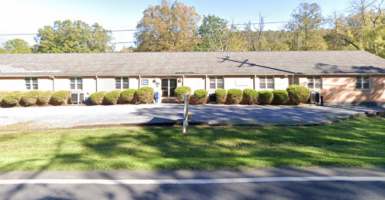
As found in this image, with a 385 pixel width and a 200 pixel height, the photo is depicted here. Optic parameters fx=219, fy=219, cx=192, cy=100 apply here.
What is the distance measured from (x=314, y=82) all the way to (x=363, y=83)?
3.89m

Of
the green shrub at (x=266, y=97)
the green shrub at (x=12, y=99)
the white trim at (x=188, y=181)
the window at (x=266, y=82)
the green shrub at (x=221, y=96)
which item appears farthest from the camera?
the window at (x=266, y=82)

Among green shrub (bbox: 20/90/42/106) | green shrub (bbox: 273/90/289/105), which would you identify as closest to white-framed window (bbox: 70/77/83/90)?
green shrub (bbox: 20/90/42/106)

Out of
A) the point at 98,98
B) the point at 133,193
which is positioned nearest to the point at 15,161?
the point at 133,193

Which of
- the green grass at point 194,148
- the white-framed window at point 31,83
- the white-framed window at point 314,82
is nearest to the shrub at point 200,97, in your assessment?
the green grass at point 194,148

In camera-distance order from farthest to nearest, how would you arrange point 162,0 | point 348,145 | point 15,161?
point 162,0 → point 348,145 → point 15,161

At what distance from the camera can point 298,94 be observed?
1655cm

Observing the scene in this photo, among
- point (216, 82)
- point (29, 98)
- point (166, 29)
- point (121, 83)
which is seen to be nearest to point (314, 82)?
point (216, 82)

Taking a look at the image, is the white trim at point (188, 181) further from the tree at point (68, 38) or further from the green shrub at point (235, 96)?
the tree at point (68, 38)

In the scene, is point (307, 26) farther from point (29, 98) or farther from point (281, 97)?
point (29, 98)

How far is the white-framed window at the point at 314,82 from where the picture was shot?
18.8 metres

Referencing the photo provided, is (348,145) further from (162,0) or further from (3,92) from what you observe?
(162,0)

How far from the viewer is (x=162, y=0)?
40.1 metres

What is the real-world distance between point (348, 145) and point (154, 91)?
1448cm

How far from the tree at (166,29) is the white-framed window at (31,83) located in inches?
875
